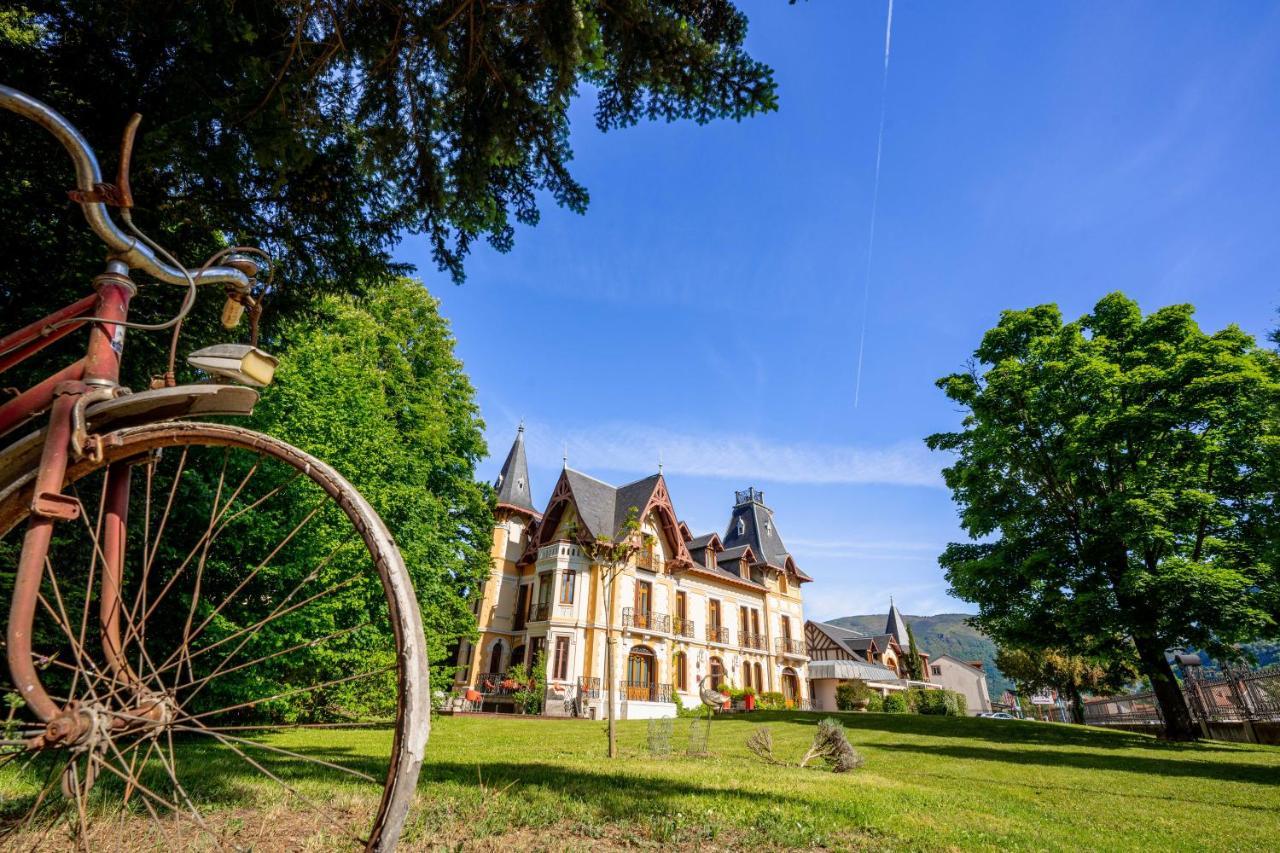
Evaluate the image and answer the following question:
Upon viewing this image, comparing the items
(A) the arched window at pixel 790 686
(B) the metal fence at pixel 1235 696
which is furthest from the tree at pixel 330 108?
(A) the arched window at pixel 790 686

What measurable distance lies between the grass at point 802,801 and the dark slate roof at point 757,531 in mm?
27504

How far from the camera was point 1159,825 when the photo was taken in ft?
18.2

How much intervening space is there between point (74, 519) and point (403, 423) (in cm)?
1570

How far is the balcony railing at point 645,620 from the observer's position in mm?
27047

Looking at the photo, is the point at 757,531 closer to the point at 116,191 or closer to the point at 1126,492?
the point at 1126,492

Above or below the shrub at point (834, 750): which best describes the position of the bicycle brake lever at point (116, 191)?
above

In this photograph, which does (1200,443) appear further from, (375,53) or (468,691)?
(468,691)

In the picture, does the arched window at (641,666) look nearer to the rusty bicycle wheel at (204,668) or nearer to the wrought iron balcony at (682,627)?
the wrought iron balcony at (682,627)

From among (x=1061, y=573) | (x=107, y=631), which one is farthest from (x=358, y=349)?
(x=1061, y=573)

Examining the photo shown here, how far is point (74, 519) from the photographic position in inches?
79.4

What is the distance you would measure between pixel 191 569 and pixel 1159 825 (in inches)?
571

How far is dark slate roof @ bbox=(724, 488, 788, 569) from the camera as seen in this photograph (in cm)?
3870

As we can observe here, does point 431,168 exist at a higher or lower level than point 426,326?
lower

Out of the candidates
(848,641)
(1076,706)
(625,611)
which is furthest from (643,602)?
(848,641)
